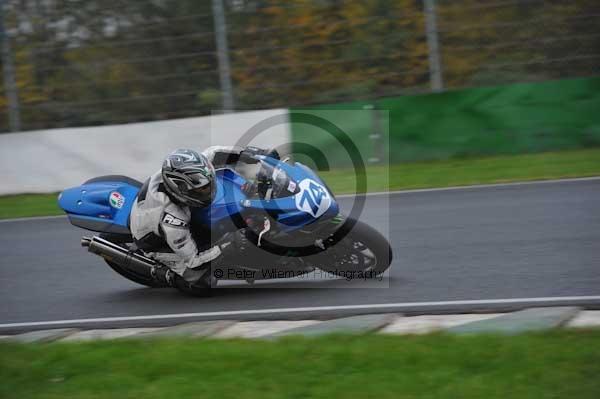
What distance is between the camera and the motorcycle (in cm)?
619

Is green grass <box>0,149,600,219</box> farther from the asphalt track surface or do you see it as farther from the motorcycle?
the motorcycle

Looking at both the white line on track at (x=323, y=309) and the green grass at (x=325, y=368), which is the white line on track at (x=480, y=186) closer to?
the white line on track at (x=323, y=309)

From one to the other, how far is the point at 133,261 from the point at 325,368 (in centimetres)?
270

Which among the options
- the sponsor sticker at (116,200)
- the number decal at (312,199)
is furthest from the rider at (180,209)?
the number decal at (312,199)

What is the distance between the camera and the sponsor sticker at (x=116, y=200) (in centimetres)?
684

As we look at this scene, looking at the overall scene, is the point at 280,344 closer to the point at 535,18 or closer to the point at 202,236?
the point at 202,236

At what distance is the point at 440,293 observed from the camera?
6.34m

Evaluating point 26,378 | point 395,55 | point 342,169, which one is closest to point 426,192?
point 342,169

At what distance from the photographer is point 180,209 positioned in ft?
21.2

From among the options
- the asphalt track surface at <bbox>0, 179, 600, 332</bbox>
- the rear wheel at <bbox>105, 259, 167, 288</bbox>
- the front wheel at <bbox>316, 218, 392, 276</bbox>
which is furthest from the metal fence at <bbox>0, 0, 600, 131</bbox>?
the front wheel at <bbox>316, 218, 392, 276</bbox>

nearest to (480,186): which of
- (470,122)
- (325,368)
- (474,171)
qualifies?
(474,171)

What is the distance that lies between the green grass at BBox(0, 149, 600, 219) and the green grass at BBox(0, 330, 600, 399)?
6.39 meters

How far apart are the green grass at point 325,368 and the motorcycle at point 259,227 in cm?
122

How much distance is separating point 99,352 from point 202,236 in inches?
63.3
